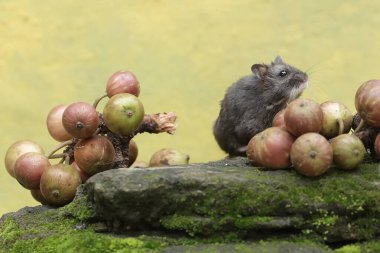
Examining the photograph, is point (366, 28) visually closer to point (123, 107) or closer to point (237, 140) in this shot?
point (237, 140)

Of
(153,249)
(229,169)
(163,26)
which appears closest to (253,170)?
(229,169)

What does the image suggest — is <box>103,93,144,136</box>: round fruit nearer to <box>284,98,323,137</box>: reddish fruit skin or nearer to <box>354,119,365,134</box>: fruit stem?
<box>284,98,323,137</box>: reddish fruit skin

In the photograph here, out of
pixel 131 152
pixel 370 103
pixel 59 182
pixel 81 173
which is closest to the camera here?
pixel 370 103

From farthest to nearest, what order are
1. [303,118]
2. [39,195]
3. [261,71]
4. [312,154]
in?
1. [261,71]
2. [39,195]
3. [303,118]
4. [312,154]

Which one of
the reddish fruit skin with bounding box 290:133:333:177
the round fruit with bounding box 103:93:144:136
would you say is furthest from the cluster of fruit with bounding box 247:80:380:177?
the round fruit with bounding box 103:93:144:136

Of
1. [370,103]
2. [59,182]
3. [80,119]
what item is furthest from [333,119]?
[59,182]

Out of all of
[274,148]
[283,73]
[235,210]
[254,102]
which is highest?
[283,73]

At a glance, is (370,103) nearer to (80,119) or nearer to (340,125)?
(340,125)

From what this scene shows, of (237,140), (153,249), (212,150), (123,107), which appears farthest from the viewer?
(212,150)
